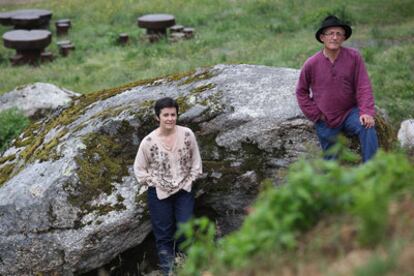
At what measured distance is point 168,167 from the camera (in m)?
6.23

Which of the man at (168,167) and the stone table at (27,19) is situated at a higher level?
the man at (168,167)

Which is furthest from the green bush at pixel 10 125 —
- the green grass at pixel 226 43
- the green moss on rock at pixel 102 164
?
the green moss on rock at pixel 102 164

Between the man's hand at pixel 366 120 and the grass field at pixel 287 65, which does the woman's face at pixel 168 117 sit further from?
the grass field at pixel 287 65

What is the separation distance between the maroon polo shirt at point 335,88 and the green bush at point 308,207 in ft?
9.26

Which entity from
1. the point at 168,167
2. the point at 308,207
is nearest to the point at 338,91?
the point at 168,167

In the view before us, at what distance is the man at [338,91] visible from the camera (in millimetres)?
6168

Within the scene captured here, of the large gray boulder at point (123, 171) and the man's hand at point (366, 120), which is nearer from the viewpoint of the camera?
the man's hand at point (366, 120)

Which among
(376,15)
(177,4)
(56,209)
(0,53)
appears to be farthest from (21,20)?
(56,209)

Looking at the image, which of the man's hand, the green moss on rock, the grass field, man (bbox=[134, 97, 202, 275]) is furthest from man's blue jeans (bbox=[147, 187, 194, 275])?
the grass field

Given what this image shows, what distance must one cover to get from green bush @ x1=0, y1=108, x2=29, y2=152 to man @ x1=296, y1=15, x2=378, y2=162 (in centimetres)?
675

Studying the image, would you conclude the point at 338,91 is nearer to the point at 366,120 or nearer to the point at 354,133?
the point at 366,120

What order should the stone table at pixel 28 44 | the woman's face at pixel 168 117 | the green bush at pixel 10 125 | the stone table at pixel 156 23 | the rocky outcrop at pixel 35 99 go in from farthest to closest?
the stone table at pixel 156 23, the stone table at pixel 28 44, the rocky outcrop at pixel 35 99, the green bush at pixel 10 125, the woman's face at pixel 168 117

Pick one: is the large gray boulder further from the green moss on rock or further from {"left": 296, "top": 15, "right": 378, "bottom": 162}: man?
{"left": 296, "top": 15, "right": 378, "bottom": 162}: man

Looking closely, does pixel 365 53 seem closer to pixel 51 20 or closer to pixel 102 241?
pixel 102 241
